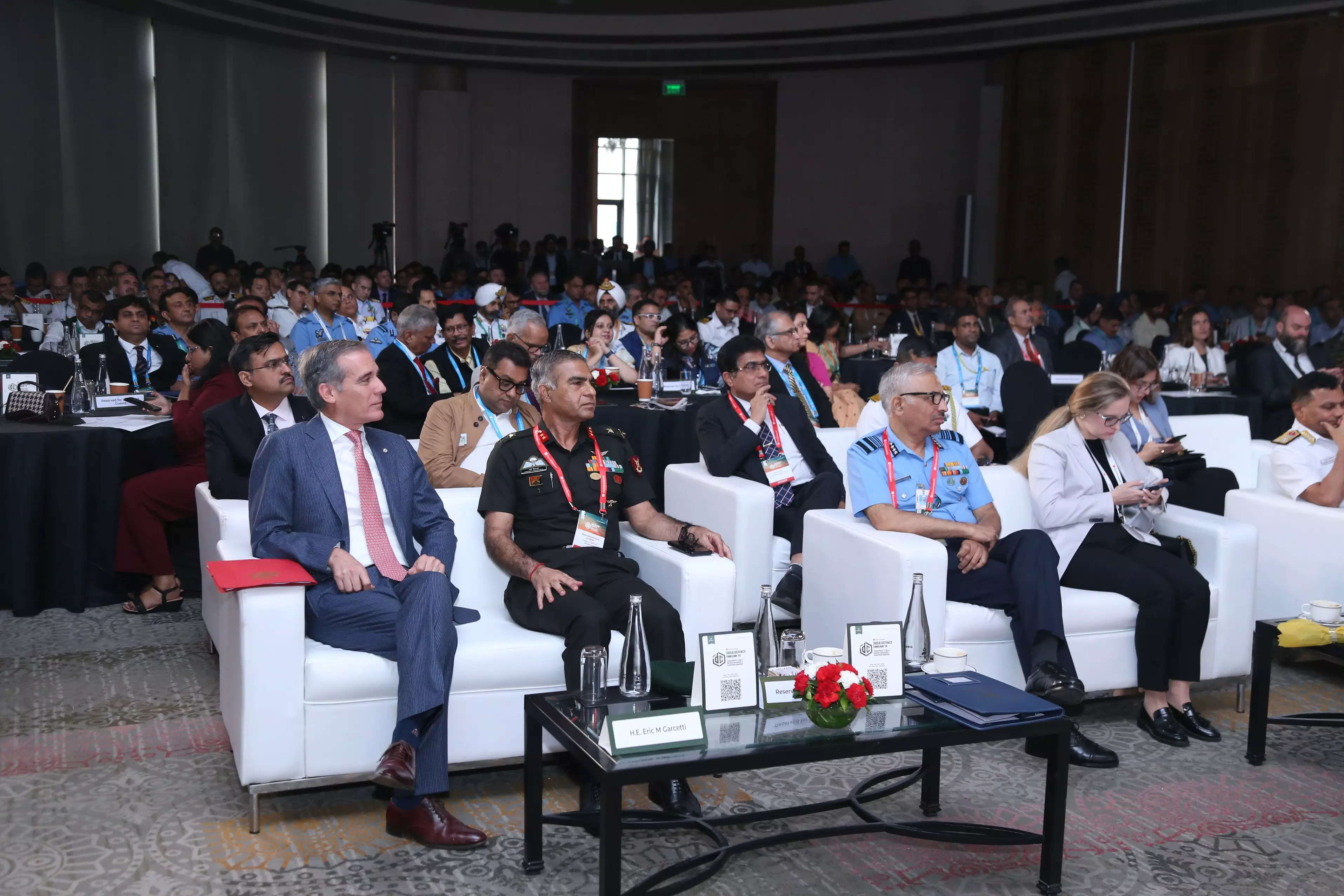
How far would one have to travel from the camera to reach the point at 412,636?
2.97 metres

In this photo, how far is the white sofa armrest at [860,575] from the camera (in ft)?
11.7

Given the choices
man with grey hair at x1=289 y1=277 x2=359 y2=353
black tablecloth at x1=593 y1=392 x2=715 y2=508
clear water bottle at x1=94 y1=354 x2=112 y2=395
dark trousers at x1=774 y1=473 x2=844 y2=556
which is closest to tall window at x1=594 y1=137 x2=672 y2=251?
man with grey hair at x1=289 y1=277 x2=359 y2=353

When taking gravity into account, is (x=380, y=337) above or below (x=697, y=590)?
above

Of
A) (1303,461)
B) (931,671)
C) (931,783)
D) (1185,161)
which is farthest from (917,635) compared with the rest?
(1185,161)

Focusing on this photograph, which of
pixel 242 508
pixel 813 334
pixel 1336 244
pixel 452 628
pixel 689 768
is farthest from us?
pixel 1336 244

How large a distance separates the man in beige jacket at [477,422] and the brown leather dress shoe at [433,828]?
1490 mm

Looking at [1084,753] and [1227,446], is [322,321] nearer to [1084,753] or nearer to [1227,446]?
[1227,446]

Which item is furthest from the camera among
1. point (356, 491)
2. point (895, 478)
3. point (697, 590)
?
point (895, 478)

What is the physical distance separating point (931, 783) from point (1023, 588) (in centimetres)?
72

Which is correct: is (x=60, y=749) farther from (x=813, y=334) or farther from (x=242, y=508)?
(x=813, y=334)

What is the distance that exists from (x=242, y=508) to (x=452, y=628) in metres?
0.94

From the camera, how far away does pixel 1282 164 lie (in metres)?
13.3

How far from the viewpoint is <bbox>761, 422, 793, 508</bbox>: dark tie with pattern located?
466cm

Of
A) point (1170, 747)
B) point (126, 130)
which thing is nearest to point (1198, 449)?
point (1170, 747)
